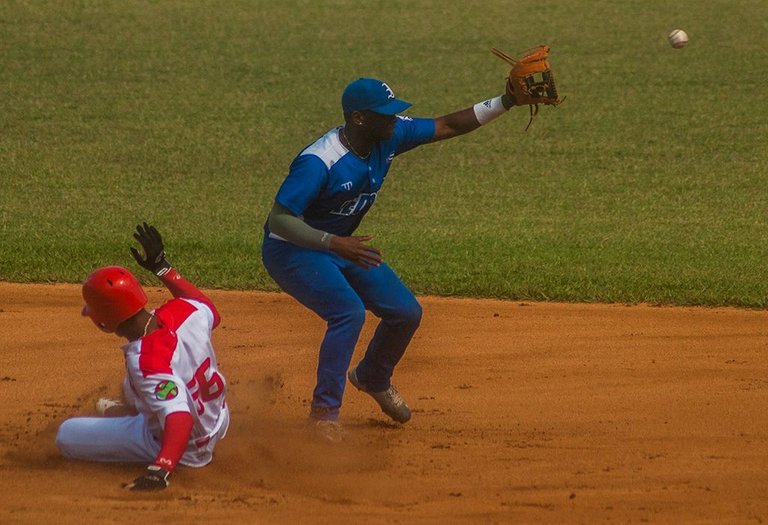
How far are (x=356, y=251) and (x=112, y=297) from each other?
1.29 m

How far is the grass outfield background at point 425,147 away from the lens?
476 inches

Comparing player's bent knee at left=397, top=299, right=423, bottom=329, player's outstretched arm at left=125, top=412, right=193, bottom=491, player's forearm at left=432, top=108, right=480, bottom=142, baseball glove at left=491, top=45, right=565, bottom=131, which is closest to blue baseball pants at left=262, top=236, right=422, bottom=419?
player's bent knee at left=397, top=299, right=423, bottom=329

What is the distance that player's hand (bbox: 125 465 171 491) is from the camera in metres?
6.41

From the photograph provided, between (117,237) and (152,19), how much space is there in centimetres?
1159

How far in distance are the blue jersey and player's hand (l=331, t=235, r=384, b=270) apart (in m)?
0.37

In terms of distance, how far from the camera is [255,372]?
29.6 ft

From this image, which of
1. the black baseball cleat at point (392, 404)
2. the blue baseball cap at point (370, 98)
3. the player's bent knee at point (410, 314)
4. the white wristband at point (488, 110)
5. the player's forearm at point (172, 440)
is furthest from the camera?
the white wristband at point (488, 110)

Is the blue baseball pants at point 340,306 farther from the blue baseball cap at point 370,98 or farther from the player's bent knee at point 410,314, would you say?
the blue baseball cap at point 370,98

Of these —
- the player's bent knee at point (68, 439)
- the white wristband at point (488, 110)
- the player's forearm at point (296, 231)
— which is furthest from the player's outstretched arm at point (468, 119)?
the player's bent knee at point (68, 439)

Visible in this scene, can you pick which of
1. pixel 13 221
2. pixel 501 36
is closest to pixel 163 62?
pixel 501 36

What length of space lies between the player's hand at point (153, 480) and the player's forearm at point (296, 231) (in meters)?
1.46

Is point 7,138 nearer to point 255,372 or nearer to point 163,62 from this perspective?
point 163,62

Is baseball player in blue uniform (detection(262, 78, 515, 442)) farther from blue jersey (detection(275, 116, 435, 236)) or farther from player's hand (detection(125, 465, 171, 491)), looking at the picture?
player's hand (detection(125, 465, 171, 491))

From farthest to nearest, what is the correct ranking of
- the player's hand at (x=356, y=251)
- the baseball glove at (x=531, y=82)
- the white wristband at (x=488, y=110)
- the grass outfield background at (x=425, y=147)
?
the grass outfield background at (x=425, y=147) < the white wristband at (x=488, y=110) < the baseball glove at (x=531, y=82) < the player's hand at (x=356, y=251)
